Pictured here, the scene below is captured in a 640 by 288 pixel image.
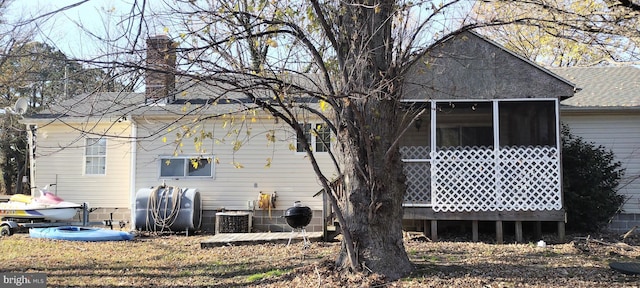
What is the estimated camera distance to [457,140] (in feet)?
44.1

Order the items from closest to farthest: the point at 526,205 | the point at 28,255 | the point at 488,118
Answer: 1. the point at 28,255
2. the point at 526,205
3. the point at 488,118

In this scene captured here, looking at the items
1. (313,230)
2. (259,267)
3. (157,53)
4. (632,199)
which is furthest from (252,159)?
(632,199)

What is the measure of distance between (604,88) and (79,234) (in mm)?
13207

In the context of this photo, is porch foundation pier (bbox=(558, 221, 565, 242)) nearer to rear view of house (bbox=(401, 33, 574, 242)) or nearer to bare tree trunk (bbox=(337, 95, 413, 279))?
rear view of house (bbox=(401, 33, 574, 242))

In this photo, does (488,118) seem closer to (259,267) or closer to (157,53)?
(259,267)

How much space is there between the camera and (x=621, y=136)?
11.5m

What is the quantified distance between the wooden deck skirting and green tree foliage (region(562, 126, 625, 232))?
→ 123 cm

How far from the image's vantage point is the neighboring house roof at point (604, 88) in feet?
37.4

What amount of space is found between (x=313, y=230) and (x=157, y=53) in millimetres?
7650

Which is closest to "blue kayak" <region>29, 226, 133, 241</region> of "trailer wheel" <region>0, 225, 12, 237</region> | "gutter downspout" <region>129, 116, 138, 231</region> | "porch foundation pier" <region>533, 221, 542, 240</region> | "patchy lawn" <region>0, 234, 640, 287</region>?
"patchy lawn" <region>0, 234, 640, 287</region>

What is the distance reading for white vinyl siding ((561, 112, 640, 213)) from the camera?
11.4 meters

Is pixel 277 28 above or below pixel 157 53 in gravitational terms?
above

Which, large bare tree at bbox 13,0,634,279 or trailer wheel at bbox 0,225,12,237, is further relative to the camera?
trailer wheel at bbox 0,225,12,237

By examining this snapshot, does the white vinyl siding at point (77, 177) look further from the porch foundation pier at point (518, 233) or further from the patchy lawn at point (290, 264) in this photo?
the porch foundation pier at point (518, 233)
